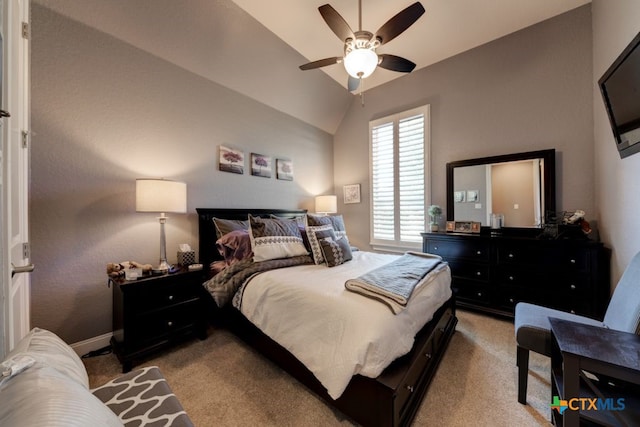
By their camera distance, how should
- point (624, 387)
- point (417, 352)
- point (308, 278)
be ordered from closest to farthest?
point (624, 387), point (417, 352), point (308, 278)

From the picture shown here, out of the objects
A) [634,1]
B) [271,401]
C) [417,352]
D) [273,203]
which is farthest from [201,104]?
[634,1]

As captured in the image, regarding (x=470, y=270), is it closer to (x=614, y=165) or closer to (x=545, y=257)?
(x=545, y=257)

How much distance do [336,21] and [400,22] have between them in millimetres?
498

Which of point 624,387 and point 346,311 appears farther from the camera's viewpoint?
point 346,311

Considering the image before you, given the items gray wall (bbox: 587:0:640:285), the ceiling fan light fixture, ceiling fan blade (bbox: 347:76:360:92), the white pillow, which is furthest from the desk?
ceiling fan blade (bbox: 347:76:360:92)

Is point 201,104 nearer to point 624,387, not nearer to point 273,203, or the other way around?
point 273,203

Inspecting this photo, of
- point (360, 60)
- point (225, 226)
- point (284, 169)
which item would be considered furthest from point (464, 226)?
point (225, 226)

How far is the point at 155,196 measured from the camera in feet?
6.53

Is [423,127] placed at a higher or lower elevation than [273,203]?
higher

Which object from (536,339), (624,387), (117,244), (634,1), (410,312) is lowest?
(624,387)

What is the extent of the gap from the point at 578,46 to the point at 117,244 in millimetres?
5081

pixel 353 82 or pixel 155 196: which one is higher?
pixel 353 82

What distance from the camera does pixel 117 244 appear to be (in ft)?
7.11

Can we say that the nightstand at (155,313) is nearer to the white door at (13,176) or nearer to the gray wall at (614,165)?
the white door at (13,176)
